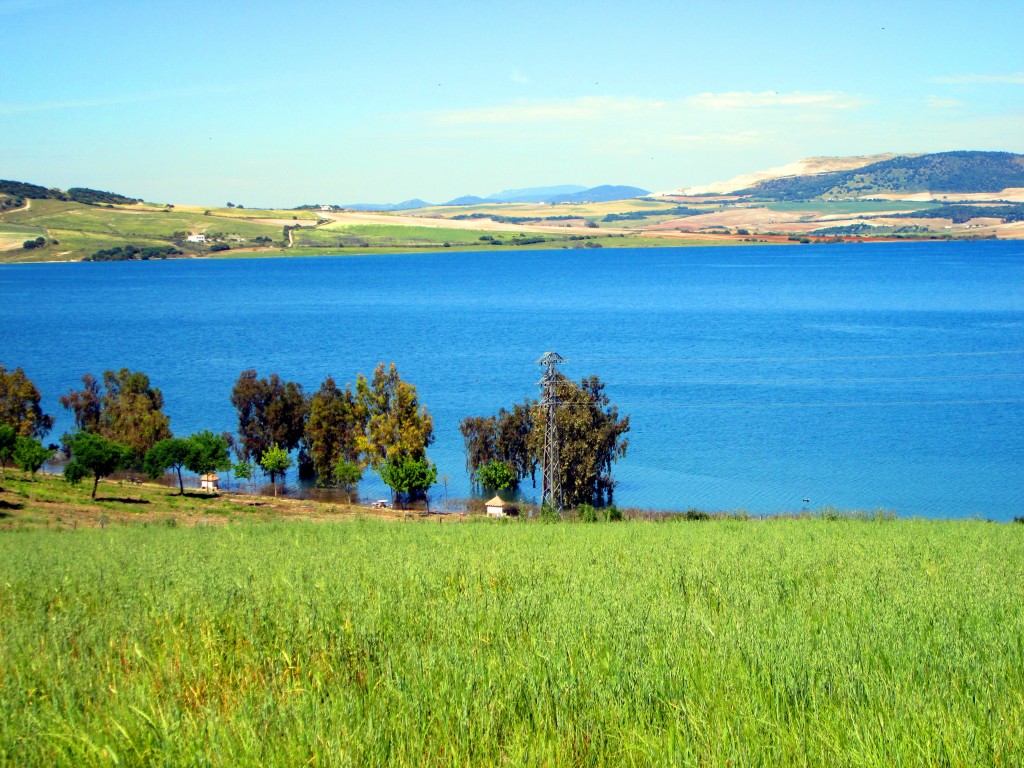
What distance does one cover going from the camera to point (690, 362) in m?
84.6

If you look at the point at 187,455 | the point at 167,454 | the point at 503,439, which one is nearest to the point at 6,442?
the point at 167,454

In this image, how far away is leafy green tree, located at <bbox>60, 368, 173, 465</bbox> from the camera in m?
50.8

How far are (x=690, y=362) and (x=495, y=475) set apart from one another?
134 feet

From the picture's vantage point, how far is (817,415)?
6334 centimetres

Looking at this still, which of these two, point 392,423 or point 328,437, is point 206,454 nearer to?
point 328,437

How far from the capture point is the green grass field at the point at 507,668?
15.7 feet

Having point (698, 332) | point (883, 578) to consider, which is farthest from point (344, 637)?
point (698, 332)

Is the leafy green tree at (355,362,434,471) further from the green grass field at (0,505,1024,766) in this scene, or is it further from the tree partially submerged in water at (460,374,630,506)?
the green grass field at (0,505,1024,766)

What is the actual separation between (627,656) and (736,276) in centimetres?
18722

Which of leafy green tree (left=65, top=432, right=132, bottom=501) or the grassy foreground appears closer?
the grassy foreground

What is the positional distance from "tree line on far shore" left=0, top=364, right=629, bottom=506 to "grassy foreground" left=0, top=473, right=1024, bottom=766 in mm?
33466

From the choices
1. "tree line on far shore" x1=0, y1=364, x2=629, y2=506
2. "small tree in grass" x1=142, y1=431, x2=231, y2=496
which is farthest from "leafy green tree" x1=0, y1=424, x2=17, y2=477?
"small tree in grass" x1=142, y1=431, x2=231, y2=496

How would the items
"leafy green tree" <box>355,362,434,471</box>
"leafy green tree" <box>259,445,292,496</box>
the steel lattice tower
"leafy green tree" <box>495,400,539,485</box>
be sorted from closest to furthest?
1. the steel lattice tower
2. "leafy green tree" <box>355,362,434,471</box>
3. "leafy green tree" <box>259,445,292,496</box>
4. "leafy green tree" <box>495,400,539,485</box>

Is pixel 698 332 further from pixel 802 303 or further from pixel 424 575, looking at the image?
pixel 424 575
